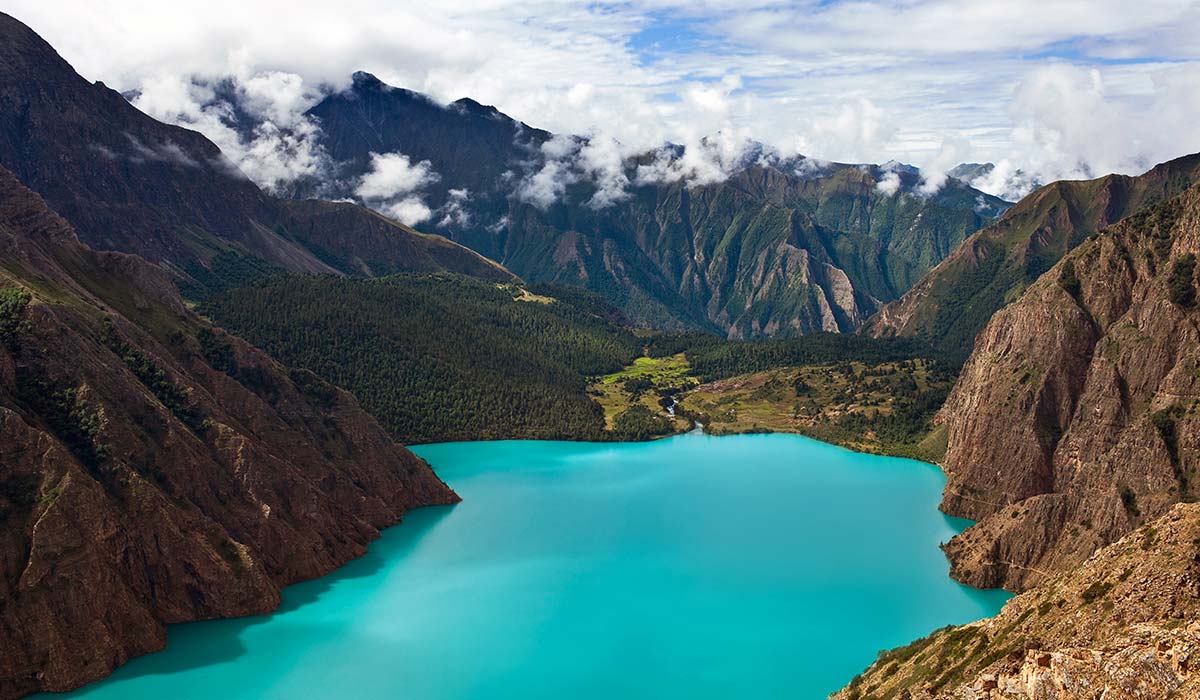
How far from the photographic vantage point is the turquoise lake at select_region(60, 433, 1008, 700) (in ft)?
261

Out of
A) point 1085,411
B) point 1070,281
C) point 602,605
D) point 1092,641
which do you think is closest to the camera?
point 1092,641

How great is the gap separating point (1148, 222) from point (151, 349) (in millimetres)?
132427

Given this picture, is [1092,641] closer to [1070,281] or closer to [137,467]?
[137,467]

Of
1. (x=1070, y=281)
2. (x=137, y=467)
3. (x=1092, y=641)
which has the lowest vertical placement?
(x=1092, y=641)

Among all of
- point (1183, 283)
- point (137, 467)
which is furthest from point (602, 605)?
point (1183, 283)

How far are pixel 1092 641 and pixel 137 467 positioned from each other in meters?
81.4

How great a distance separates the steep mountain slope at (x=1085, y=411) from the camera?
99.6 meters

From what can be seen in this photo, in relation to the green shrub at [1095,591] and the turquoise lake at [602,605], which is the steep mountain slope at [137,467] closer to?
the turquoise lake at [602,605]

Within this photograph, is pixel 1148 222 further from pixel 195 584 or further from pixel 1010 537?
pixel 195 584

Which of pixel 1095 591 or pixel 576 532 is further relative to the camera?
pixel 576 532

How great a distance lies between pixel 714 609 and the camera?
95.8 m

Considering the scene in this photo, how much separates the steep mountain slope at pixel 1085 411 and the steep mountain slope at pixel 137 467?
7344 cm

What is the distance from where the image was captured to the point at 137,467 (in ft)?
301

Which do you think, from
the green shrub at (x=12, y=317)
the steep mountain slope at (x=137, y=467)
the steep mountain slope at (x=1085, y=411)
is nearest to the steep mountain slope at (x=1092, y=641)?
the steep mountain slope at (x=1085, y=411)
